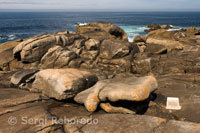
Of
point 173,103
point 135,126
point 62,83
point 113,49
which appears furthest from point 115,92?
point 113,49

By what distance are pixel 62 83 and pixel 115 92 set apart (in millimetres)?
2198

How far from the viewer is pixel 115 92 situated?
21.6 ft

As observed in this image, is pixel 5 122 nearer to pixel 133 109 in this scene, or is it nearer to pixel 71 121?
pixel 71 121

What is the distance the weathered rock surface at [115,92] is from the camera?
253 inches

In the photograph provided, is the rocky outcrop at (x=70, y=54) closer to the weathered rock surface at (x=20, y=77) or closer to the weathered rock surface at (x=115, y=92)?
the weathered rock surface at (x=20, y=77)

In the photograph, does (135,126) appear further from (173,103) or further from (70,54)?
(70,54)

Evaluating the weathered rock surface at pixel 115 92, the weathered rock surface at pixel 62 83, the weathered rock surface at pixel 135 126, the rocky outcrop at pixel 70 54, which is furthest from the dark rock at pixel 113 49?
the weathered rock surface at pixel 135 126

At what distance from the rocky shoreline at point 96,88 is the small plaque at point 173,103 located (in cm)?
18

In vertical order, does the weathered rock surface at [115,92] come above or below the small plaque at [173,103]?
above

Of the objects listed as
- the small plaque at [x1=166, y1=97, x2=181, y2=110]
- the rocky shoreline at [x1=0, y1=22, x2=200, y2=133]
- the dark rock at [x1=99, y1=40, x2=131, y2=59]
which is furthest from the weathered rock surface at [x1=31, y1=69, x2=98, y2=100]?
the dark rock at [x1=99, y1=40, x2=131, y2=59]

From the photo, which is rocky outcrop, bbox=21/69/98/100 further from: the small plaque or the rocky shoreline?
the small plaque

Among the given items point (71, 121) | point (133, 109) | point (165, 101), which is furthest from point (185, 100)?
point (71, 121)

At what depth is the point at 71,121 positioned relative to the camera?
5902 mm

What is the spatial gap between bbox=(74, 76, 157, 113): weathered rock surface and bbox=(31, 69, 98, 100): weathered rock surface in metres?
0.41
